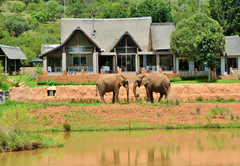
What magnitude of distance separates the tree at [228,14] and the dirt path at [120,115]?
39451mm

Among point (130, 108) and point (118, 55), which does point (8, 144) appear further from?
point (118, 55)

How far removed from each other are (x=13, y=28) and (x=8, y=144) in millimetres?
109019

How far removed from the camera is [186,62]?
1901 inches

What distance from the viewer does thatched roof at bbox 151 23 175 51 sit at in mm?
47438

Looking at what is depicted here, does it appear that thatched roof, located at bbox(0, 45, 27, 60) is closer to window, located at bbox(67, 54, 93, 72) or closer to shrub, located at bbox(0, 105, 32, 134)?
window, located at bbox(67, 54, 93, 72)

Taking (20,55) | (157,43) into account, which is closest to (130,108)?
(157,43)

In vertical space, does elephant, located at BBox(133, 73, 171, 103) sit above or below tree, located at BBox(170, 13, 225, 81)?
below

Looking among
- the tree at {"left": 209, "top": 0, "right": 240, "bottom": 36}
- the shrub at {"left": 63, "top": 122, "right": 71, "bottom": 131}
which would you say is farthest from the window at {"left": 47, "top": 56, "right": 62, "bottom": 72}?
the tree at {"left": 209, "top": 0, "right": 240, "bottom": 36}

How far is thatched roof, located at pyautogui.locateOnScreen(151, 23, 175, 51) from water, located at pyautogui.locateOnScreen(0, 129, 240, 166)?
27.7m

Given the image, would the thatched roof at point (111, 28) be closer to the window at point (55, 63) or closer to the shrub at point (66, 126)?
the window at point (55, 63)

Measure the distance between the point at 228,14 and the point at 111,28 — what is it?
20.1m

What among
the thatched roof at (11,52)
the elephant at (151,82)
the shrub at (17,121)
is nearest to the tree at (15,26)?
the thatched roof at (11,52)

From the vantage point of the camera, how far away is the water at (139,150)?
14.2 meters

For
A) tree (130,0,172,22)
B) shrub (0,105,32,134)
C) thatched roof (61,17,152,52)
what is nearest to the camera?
shrub (0,105,32,134)
